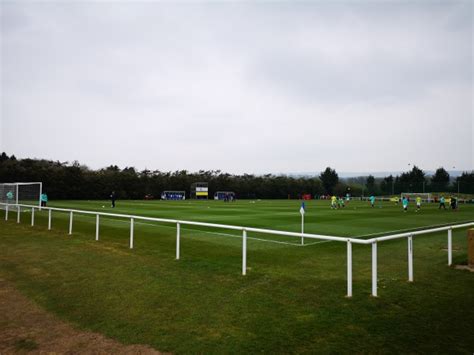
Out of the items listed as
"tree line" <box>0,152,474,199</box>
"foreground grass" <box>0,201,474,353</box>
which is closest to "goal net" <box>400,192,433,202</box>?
"tree line" <box>0,152,474,199</box>

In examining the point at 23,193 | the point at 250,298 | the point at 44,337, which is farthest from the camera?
the point at 23,193

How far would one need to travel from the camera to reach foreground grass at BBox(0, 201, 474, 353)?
4.67 meters

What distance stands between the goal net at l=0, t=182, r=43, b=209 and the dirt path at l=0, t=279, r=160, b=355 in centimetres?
2437

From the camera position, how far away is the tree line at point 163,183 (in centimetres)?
6259

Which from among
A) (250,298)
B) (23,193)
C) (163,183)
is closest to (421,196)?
(163,183)

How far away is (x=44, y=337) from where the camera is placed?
15.8ft

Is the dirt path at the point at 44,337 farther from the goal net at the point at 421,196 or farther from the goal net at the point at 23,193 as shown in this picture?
the goal net at the point at 421,196

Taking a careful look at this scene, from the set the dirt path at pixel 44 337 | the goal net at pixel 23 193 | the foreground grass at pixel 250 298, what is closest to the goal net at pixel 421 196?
the goal net at pixel 23 193

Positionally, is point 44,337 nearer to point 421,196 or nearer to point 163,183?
point 421,196

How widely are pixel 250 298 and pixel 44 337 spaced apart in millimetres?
3286

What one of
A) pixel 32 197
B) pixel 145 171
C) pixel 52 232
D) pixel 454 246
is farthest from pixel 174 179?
pixel 454 246

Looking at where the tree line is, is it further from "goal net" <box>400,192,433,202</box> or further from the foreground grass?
the foreground grass

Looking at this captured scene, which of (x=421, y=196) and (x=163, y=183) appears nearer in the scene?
(x=421, y=196)

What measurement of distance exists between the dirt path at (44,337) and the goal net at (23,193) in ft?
80.0
